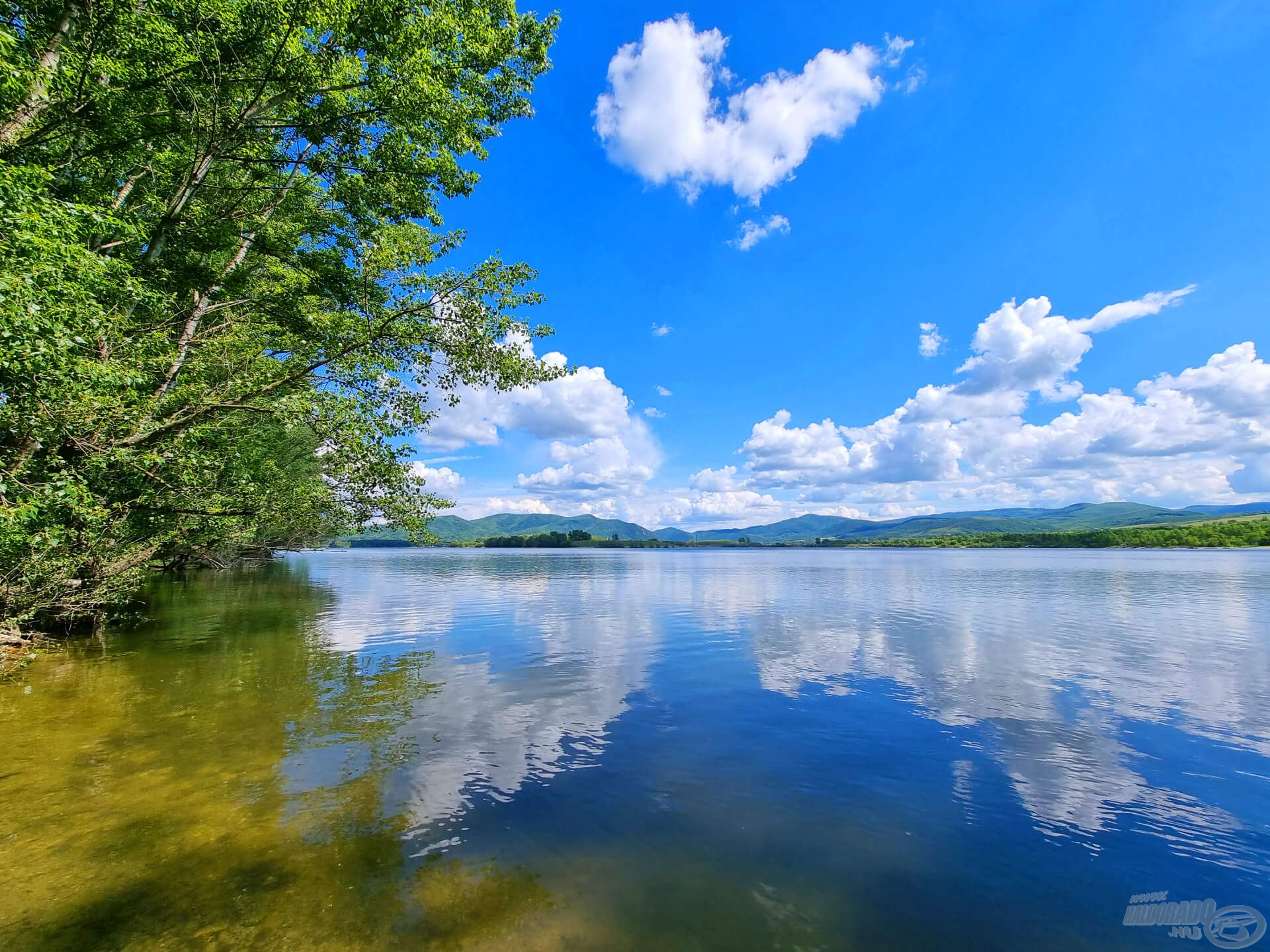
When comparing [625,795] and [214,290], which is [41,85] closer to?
[214,290]

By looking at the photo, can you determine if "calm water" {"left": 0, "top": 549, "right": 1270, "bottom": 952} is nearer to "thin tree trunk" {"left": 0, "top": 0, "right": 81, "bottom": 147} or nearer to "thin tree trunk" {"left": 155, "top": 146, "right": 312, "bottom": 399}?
"thin tree trunk" {"left": 155, "top": 146, "right": 312, "bottom": 399}

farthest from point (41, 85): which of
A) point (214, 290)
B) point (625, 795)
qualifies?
point (625, 795)

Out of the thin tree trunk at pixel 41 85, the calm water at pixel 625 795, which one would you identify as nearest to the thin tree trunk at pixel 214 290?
the thin tree trunk at pixel 41 85

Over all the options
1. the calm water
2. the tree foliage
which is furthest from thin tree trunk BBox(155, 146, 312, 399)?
the calm water

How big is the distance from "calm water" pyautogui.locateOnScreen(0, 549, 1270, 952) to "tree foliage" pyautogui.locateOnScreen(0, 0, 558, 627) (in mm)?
5732

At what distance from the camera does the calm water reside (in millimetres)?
7145

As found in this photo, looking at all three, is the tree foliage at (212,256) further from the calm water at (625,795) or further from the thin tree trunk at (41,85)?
the calm water at (625,795)

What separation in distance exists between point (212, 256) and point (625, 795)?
83.6 feet

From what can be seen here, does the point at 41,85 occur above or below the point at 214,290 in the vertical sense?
below

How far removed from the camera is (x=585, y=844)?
29.1 ft

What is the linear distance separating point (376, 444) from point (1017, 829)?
19.4 meters

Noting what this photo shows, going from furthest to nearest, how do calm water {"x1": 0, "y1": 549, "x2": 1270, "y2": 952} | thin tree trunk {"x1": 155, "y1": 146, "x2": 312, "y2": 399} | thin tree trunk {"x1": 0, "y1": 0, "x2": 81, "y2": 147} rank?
thin tree trunk {"x1": 155, "y1": 146, "x2": 312, "y2": 399} → thin tree trunk {"x1": 0, "y1": 0, "x2": 81, "y2": 147} → calm water {"x1": 0, "y1": 549, "x2": 1270, "y2": 952}

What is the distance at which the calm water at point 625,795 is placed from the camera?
281 inches

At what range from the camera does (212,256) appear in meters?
21.5
